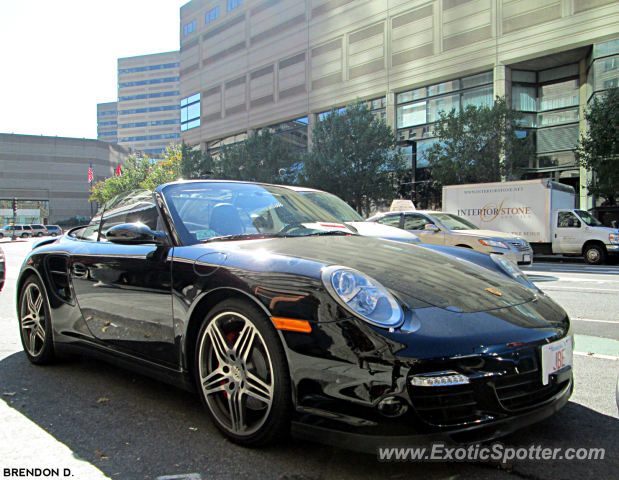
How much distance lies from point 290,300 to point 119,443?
1.21 meters

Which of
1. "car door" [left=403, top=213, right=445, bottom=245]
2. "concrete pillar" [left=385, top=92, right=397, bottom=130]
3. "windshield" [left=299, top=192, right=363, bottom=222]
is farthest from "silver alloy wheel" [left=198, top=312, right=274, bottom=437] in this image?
"concrete pillar" [left=385, top=92, right=397, bottom=130]

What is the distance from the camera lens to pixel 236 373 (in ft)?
7.78

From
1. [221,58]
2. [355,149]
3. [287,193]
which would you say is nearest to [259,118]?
[221,58]

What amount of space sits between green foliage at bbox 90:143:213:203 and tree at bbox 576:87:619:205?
15.2 metres

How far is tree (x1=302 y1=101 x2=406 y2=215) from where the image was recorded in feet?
87.7

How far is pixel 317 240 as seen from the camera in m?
2.93

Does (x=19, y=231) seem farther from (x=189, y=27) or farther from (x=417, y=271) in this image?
(x=417, y=271)

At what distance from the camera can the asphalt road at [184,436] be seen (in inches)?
84.0

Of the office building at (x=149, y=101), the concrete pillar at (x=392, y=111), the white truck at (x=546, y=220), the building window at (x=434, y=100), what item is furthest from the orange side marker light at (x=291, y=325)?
the office building at (x=149, y=101)

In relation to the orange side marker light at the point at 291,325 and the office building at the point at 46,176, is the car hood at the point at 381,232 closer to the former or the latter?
the orange side marker light at the point at 291,325

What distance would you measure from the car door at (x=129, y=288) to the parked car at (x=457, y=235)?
923 cm

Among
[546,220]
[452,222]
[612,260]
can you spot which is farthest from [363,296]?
[612,260]

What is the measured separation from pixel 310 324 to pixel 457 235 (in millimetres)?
10634

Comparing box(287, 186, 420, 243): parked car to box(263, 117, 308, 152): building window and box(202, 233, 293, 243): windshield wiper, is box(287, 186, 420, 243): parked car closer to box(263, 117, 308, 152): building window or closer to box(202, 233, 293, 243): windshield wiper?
box(202, 233, 293, 243): windshield wiper
